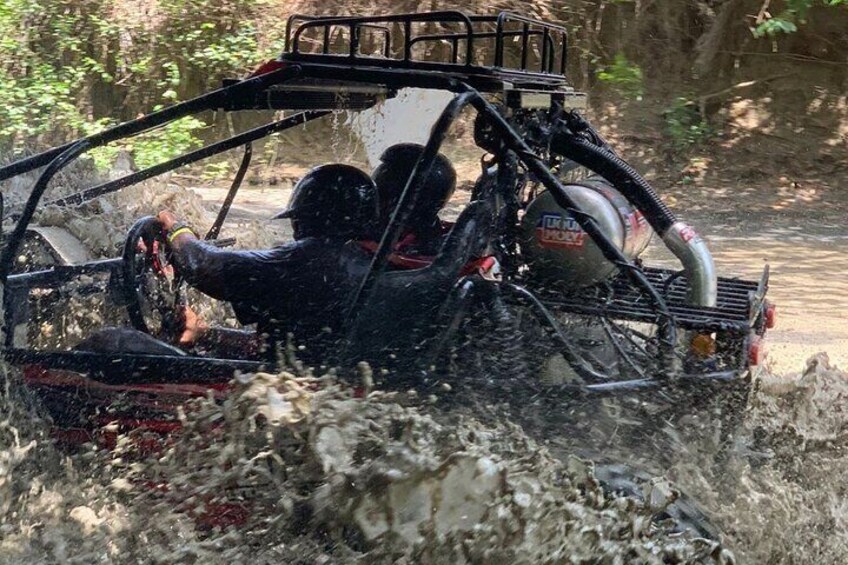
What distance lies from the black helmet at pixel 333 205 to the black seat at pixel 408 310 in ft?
1.09

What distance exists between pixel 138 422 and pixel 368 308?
0.80m

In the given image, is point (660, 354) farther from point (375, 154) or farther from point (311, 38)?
point (311, 38)

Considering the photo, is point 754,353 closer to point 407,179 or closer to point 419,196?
point 419,196

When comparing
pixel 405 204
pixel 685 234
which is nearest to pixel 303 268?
pixel 405 204

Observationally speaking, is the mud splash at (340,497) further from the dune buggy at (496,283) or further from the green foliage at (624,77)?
the green foliage at (624,77)

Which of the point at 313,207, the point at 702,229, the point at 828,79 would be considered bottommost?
the point at 702,229

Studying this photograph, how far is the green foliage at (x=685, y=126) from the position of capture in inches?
498

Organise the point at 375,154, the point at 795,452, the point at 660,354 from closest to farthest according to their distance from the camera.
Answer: the point at 660,354 → the point at 795,452 → the point at 375,154

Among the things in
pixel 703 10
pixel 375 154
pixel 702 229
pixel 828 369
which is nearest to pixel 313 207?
pixel 828 369

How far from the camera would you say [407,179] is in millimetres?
4137

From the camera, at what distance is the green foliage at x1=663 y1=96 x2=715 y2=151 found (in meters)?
12.6

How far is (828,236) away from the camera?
34.2ft

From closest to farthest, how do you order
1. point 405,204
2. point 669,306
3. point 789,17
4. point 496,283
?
point 405,204
point 496,283
point 669,306
point 789,17

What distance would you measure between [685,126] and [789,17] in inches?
62.5
